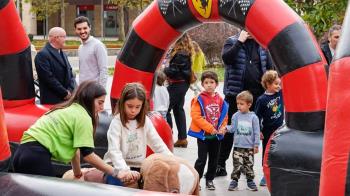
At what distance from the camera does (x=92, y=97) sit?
475cm

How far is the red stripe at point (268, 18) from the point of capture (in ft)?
18.1

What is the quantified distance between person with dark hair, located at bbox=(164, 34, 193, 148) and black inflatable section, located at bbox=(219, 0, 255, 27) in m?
2.02

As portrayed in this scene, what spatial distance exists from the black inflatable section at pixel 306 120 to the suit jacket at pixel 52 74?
2689mm

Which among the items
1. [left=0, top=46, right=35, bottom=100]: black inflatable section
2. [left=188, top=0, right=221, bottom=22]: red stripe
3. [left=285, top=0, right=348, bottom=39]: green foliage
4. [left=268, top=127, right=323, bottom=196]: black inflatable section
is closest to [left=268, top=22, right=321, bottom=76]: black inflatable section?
[left=268, top=127, right=323, bottom=196]: black inflatable section

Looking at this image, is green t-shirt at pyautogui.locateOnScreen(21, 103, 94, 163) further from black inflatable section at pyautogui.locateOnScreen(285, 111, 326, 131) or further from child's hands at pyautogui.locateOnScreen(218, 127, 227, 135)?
child's hands at pyautogui.locateOnScreen(218, 127, 227, 135)

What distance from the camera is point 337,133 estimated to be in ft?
11.5

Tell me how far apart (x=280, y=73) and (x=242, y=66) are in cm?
150

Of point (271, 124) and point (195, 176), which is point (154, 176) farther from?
point (271, 124)

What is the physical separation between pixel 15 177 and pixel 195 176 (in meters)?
1.13

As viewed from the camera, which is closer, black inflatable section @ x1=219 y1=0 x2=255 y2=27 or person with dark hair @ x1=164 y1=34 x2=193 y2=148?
black inflatable section @ x1=219 y1=0 x2=255 y2=27

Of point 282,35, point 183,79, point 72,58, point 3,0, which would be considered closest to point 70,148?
point 282,35

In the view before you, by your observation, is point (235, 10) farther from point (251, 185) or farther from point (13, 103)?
point (13, 103)

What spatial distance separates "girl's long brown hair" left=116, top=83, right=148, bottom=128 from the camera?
16.1 ft

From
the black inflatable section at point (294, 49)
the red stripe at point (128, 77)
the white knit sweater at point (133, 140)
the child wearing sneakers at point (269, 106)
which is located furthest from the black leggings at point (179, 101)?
the white knit sweater at point (133, 140)
